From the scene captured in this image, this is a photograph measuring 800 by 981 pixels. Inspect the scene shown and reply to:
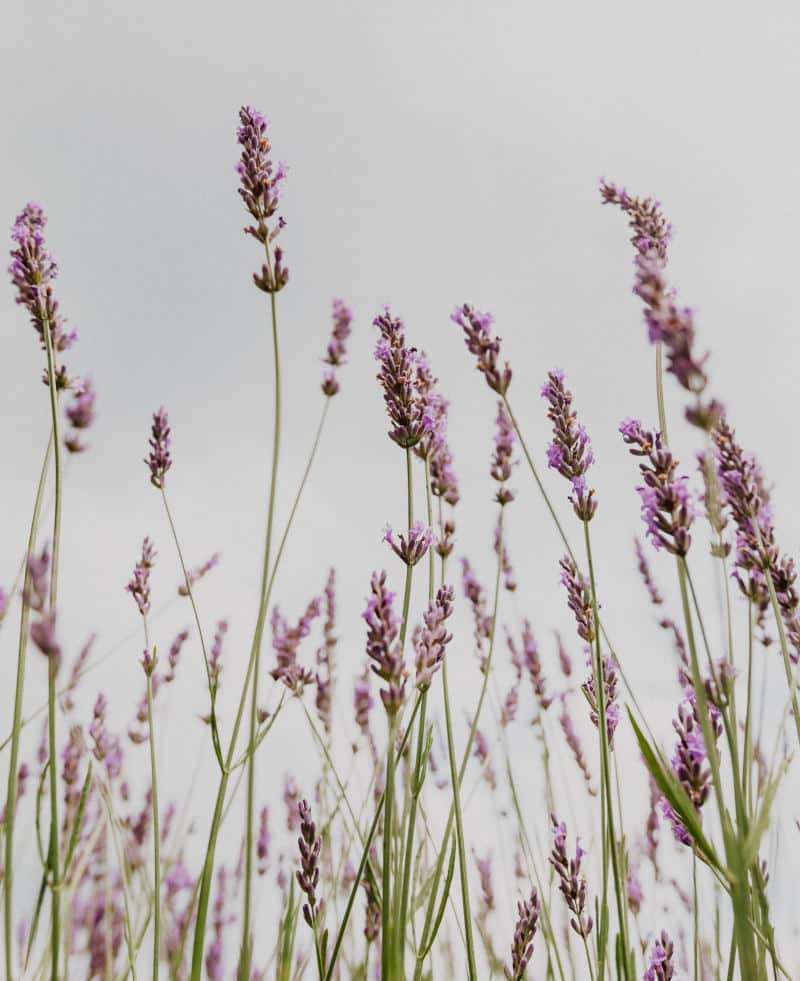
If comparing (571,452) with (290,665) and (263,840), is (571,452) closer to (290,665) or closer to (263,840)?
(290,665)

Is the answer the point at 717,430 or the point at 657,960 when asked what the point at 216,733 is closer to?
the point at 657,960

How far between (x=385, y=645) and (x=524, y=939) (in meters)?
0.89

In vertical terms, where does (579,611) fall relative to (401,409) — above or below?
below

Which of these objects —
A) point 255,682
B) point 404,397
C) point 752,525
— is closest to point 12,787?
point 255,682

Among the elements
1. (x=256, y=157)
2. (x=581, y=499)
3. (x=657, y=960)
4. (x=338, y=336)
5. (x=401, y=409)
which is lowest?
(x=657, y=960)

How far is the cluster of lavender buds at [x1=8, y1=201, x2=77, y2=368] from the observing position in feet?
5.40

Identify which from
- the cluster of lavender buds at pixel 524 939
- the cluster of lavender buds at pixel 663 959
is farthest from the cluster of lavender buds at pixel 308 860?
the cluster of lavender buds at pixel 663 959

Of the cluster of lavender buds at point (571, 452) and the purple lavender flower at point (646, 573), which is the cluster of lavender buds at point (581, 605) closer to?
the cluster of lavender buds at point (571, 452)

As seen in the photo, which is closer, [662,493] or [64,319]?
[662,493]

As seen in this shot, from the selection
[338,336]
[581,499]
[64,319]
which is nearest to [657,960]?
[581,499]

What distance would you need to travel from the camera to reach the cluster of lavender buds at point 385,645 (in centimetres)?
96

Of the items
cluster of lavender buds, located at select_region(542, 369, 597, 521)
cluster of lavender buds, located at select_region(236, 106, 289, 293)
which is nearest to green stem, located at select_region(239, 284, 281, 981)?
cluster of lavender buds, located at select_region(236, 106, 289, 293)

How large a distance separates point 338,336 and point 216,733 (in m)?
1.57

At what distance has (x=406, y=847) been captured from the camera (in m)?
1.27
